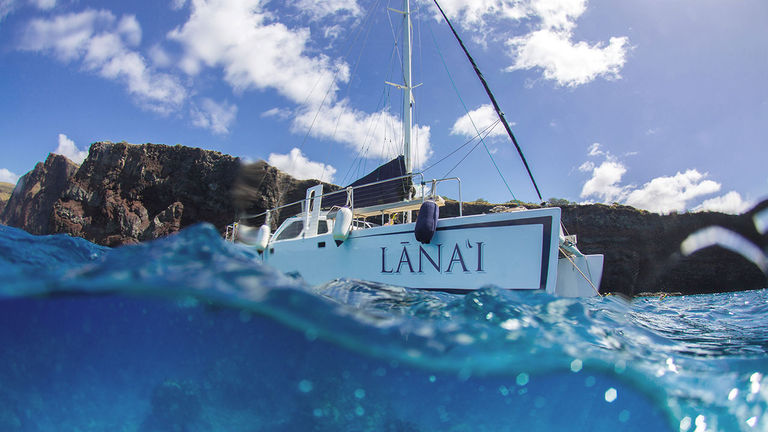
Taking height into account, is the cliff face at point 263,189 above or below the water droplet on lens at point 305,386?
above

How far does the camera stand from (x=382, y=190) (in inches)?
342

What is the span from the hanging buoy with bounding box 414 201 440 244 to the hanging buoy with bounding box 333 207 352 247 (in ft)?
5.28

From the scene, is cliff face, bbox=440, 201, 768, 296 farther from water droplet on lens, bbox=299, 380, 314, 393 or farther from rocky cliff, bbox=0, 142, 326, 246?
water droplet on lens, bbox=299, 380, 314, 393

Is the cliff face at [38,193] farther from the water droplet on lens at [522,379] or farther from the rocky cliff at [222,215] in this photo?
the water droplet on lens at [522,379]

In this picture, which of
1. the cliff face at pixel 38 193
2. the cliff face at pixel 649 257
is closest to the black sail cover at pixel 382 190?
the cliff face at pixel 649 257

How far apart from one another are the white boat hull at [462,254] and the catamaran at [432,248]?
1cm

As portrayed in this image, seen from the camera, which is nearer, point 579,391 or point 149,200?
point 579,391

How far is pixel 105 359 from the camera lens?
85.4 inches

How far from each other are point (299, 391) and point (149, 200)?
35.4m

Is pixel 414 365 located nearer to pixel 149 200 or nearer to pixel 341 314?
pixel 341 314

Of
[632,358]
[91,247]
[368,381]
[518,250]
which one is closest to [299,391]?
[368,381]

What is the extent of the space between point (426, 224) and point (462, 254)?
0.80 m

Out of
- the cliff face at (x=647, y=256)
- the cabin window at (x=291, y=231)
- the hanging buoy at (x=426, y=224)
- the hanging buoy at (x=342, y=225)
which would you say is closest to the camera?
the hanging buoy at (x=426, y=224)

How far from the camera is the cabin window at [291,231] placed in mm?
8898
